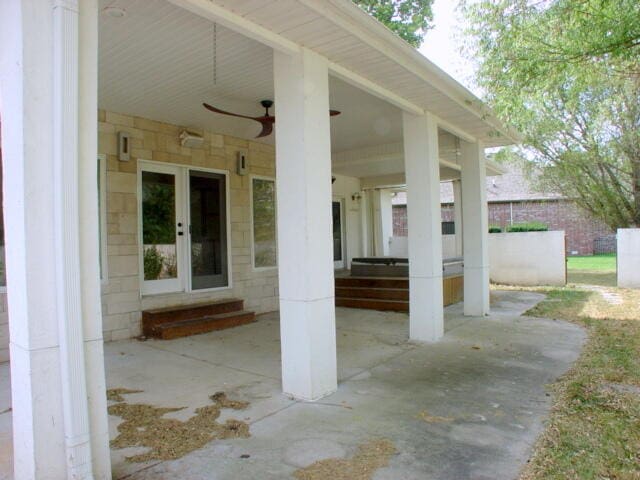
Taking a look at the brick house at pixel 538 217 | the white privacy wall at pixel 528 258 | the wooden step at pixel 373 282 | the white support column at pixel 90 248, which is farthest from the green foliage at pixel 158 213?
the brick house at pixel 538 217

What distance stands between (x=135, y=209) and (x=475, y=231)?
4984 millimetres

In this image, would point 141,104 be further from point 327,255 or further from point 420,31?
point 420,31

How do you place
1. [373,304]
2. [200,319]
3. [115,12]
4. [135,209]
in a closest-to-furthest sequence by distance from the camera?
[115,12] < [135,209] < [200,319] < [373,304]

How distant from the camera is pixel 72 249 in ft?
6.97

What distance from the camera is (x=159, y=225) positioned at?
6.23 m

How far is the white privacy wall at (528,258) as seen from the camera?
36.4 ft

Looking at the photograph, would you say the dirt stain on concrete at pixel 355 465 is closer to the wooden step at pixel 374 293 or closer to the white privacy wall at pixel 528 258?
the wooden step at pixel 374 293

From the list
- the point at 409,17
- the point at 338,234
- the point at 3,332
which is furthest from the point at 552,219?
the point at 3,332

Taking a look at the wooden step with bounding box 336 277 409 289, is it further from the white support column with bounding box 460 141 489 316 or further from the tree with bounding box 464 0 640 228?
the tree with bounding box 464 0 640 228

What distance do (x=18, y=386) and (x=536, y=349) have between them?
483cm

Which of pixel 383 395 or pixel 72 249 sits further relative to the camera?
pixel 383 395

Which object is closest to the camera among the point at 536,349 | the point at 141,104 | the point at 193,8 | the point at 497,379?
the point at 193,8

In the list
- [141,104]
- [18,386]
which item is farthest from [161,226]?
[18,386]

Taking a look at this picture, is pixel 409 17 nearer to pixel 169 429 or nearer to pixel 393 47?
pixel 393 47
